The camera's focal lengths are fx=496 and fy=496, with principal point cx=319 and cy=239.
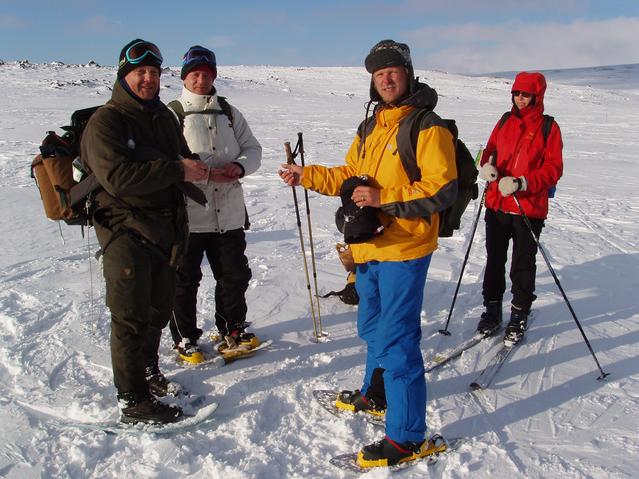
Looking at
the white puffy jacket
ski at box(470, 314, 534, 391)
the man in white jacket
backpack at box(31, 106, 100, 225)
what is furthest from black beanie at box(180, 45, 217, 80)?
ski at box(470, 314, 534, 391)

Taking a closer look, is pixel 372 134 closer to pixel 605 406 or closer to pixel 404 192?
pixel 404 192

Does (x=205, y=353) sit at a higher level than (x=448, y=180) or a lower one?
lower

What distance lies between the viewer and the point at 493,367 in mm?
4074

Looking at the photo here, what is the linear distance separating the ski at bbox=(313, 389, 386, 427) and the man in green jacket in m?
0.98

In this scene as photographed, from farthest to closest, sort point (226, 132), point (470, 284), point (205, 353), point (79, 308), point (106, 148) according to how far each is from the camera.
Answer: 1. point (470, 284)
2. point (79, 308)
3. point (205, 353)
4. point (226, 132)
5. point (106, 148)

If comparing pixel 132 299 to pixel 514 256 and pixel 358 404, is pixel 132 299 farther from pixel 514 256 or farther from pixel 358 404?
pixel 514 256

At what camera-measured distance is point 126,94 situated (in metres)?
3.05

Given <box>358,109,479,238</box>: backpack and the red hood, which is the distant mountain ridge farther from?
<box>358,109,479,238</box>: backpack

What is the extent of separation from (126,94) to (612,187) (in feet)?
37.0

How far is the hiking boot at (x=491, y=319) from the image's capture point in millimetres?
4607

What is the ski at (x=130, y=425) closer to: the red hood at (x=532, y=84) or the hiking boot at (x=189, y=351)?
the hiking boot at (x=189, y=351)

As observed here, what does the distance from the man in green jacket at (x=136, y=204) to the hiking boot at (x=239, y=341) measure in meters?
0.89

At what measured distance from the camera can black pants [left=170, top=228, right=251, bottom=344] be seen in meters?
3.92

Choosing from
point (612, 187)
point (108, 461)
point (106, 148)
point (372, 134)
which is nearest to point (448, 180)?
point (372, 134)
